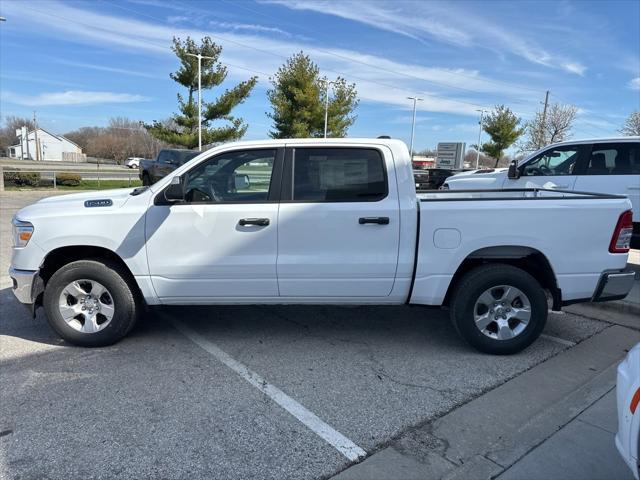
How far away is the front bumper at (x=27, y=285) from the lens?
4090 millimetres

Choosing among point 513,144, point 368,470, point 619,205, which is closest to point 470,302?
point 619,205

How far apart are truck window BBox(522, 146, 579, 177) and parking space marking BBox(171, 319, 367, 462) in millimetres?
6281

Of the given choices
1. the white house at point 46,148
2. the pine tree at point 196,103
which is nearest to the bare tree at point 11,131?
the white house at point 46,148

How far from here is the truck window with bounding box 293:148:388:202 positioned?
4078 millimetres

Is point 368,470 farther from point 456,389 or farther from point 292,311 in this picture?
point 292,311

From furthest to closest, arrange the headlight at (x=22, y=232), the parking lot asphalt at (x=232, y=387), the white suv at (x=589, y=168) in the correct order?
the white suv at (x=589, y=168) → the headlight at (x=22, y=232) → the parking lot asphalt at (x=232, y=387)

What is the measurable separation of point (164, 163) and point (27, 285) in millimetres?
16825

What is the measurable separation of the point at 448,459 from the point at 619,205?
2710 millimetres

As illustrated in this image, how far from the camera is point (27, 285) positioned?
4098 millimetres

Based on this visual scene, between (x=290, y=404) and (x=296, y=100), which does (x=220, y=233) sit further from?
(x=296, y=100)

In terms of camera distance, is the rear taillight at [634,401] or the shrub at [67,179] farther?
the shrub at [67,179]

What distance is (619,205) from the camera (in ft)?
13.1

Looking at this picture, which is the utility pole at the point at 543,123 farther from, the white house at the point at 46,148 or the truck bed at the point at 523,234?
the white house at the point at 46,148

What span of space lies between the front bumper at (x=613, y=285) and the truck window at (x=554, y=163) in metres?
3.92
